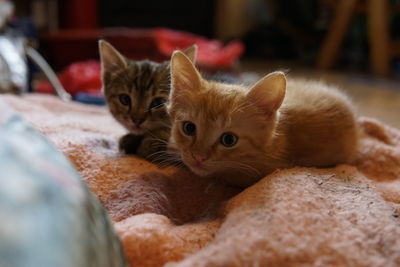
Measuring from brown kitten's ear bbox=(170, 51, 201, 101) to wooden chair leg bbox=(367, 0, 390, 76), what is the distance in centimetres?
333

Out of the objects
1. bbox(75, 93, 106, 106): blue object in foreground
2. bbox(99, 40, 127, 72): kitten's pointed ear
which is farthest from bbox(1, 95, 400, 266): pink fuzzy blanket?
bbox(75, 93, 106, 106): blue object in foreground

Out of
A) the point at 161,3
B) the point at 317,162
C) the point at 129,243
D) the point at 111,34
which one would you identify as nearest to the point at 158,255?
the point at 129,243

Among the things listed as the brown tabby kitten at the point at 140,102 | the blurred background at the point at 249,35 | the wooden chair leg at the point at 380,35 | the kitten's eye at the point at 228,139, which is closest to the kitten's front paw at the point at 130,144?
the brown tabby kitten at the point at 140,102

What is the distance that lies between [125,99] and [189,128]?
14.7 inches

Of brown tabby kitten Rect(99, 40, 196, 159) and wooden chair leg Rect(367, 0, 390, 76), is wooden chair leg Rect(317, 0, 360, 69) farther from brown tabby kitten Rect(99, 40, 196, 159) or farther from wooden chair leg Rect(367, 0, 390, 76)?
brown tabby kitten Rect(99, 40, 196, 159)

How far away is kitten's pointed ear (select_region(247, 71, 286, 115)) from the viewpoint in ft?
3.46

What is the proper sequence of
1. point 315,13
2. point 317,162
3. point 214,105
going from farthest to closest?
point 315,13, point 317,162, point 214,105

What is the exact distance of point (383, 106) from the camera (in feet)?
9.15

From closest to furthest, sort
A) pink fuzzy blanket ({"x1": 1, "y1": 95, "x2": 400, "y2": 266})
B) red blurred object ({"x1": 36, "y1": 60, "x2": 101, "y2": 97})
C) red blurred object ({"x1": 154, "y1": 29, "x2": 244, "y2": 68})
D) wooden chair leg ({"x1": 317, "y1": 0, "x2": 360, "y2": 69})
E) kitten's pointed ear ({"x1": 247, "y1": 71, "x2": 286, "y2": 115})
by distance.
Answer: pink fuzzy blanket ({"x1": 1, "y1": 95, "x2": 400, "y2": 266}) → kitten's pointed ear ({"x1": 247, "y1": 71, "x2": 286, "y2": 115}) → red blurred object ({"x1": 36, "y1": 60, "x2": 101, "y2": 97}) → red blurred object ({"x1": 154, "y1": 29, "x2": 244, "y2": 68}) → wooden chair leg ({"x1": 317, "y1": 0, "x2": 360, "y2": 69})

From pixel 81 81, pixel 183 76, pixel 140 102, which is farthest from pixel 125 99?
pixel 81 81

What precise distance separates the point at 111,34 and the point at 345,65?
2.72m

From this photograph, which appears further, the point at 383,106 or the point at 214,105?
the point at 383,106

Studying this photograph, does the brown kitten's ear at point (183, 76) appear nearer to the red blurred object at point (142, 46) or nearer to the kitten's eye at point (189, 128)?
the kitten's eye at point (189, 128)

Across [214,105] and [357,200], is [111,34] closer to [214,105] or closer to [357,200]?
[214,105]
